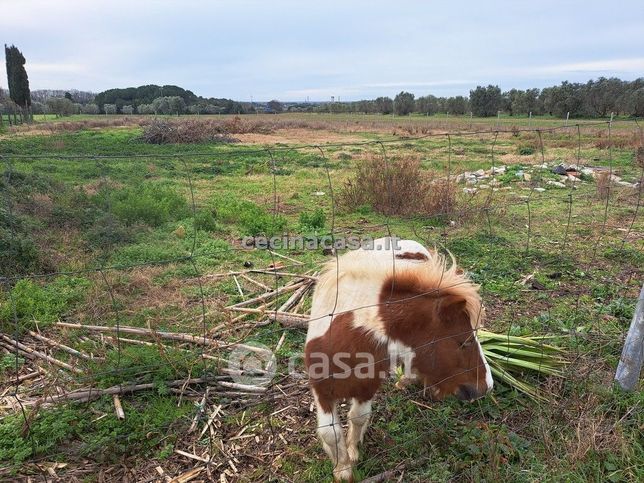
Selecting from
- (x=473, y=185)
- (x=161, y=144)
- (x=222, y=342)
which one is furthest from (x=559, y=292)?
(x=161, y=144)

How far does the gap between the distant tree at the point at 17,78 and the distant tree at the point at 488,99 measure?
166 feet

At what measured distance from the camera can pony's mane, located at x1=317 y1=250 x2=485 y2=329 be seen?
7.93ft

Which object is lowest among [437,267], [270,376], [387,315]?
[270,376]

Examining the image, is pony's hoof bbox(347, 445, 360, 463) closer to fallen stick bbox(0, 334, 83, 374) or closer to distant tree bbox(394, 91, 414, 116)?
fallen stick bbox(0, 334, 83, 374)

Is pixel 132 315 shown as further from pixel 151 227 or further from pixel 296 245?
pixel 151 227

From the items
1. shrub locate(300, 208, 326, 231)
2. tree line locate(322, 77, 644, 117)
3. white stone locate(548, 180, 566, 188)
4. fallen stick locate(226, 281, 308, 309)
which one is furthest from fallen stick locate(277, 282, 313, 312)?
tree line locate(322, 77, 644, 117)

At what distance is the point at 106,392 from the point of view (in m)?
3.04

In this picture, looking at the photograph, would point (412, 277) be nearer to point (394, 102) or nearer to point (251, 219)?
point (251, 219)

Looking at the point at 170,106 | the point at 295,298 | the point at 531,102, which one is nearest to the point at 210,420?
the point at 295,298

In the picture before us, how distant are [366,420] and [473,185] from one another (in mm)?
9891

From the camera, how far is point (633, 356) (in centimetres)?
269

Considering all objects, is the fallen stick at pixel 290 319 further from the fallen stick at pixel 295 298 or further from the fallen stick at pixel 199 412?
the fallen stick at pixel 199 412

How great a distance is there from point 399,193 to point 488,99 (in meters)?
54.4

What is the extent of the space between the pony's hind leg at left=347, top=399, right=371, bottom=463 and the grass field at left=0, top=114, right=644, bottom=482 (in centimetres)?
11
